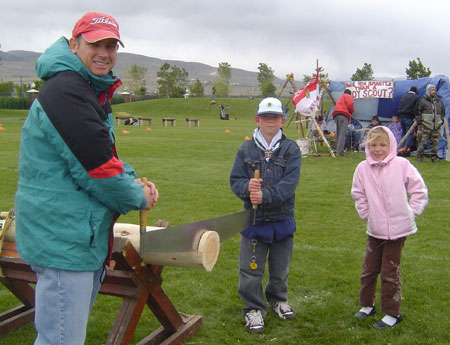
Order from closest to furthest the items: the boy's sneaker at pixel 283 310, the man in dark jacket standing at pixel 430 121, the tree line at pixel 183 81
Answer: the boy's sneaker at pixel 283 310, the man in dark jacket standing at pixel 430 121, the tree line at pixel 183 81

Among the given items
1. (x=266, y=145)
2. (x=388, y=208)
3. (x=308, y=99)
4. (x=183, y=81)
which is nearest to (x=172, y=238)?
(x=266, y=145)

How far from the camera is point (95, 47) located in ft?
8.14

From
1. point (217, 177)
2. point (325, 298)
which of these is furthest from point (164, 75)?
point (325, 298)

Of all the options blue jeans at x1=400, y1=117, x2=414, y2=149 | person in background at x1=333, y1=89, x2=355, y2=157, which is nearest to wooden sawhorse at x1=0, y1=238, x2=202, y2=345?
person in background at x1=333, y1=89, x2=355, y2=157

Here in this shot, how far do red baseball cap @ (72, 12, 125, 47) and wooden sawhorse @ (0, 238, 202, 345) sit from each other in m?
1.29

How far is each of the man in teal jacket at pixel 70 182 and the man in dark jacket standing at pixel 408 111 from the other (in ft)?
51.6

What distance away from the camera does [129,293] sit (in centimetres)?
353

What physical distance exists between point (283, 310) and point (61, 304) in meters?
2.69

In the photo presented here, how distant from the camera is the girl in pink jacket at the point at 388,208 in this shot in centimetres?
440

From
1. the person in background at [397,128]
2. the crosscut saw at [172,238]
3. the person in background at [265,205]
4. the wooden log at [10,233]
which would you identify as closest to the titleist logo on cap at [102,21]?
the crosscut saw at [172,238]

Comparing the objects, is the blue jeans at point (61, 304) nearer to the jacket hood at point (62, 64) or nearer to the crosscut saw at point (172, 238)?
the crosscut saw at point (172, 238)

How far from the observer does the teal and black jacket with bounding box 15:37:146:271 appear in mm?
A: 2299

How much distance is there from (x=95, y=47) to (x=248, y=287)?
108 inches

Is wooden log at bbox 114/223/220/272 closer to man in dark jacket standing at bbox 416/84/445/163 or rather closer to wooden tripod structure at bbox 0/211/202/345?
wooden tripod structure at bbox 0/211/202/345
